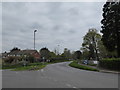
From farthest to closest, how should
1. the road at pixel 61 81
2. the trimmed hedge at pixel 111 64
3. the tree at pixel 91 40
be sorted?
the tree at pixel 91 40
the trimmed hedge at pixel 111 64
the road at pixel 61 81

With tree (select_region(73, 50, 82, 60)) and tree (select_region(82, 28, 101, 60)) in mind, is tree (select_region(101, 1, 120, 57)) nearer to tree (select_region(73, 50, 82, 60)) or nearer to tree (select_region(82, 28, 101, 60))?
tree (select_region(82, 28, 101, 60))

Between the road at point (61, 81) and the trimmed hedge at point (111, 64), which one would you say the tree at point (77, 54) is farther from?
the road at point (61, 81)

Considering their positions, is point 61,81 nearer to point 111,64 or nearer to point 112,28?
point 111,64

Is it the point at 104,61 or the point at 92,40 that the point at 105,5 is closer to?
the point at 104,61

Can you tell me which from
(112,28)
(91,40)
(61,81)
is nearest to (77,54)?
(91,40)

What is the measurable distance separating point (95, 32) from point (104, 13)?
32.4 metres

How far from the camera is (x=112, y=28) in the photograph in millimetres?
39688

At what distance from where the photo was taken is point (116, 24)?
38.9 metres

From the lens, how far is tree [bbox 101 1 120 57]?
38.9 m

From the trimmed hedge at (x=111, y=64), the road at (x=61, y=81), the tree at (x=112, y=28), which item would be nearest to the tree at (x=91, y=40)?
the tree at (x=112, y=28)

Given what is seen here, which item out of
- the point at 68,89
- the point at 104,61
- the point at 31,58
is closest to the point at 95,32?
the point at 31,58

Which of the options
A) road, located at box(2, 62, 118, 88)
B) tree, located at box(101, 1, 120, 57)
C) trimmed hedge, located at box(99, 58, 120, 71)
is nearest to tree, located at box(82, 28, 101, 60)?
tree, located at box(101, 1, 120, 57)

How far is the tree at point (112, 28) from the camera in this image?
128ft

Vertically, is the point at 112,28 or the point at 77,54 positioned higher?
the point at 112,28
